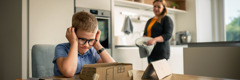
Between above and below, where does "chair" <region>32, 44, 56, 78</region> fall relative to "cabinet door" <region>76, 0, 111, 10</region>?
below

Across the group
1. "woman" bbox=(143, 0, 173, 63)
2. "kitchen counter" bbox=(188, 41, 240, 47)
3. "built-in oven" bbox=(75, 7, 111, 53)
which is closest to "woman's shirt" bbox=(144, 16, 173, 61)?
"woman" bbox=(143, 0, 173, 63)

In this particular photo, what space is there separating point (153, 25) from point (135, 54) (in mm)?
821

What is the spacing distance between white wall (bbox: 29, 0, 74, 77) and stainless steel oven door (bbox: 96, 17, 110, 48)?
471mm

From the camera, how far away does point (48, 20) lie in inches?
95.4

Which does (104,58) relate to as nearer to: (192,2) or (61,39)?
(61,39)

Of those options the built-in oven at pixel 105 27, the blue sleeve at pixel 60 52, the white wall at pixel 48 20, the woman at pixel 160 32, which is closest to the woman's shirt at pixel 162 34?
the woman at pixel 160 32

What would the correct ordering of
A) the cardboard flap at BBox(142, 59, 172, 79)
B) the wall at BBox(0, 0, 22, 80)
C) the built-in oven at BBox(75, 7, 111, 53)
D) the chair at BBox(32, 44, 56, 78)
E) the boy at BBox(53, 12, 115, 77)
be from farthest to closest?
1. the built-in oven at BBox(75, 7, 111, 53)
2. the wall at BBox(0, 0, 22, 80)
3. the chair at BBox(32, 44, 56, 78)
4. the boy at BBox(53, 12, 115, 77)
5. the cardboard flap at BBox(142, 59, 172, 79)

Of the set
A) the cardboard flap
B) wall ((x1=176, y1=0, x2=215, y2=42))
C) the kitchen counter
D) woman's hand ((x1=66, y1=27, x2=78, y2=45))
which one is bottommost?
the cardboard flap

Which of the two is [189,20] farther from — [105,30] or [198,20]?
[105,30]

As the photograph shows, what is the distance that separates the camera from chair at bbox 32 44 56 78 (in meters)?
1.21

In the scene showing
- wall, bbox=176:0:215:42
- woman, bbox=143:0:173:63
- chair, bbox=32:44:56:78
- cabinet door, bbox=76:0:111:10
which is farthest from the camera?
wall, bbox=176:0:215:42

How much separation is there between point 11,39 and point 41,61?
1.38 meters

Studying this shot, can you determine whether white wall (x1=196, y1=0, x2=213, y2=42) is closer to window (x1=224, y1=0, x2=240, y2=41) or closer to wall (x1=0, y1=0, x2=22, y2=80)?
window (x1=224, y1=0, x2=240, y2=41)

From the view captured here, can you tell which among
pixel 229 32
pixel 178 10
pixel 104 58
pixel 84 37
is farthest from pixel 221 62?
pixel 229 32
